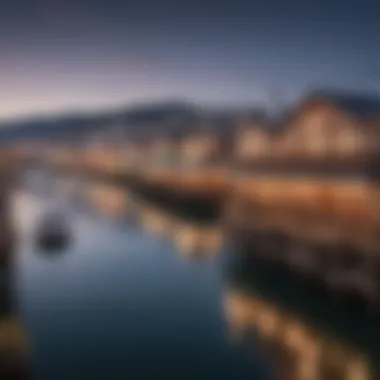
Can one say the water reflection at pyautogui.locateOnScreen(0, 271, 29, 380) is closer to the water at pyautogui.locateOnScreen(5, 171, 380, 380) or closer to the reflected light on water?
the water at pyautogui.locateOnScreen(5, 171, 380, 380)

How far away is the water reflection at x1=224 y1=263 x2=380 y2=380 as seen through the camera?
10.8 feet

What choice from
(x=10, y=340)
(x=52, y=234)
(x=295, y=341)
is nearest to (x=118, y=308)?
(x=10, y=340)

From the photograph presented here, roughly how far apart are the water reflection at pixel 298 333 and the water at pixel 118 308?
138 mm

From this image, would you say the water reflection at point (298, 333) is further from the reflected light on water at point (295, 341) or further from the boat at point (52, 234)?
the boat at point (52, 234)

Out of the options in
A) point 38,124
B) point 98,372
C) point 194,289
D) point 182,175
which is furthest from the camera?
point 194,289

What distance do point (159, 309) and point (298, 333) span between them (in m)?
1.10

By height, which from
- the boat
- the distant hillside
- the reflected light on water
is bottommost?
the reflected light on water

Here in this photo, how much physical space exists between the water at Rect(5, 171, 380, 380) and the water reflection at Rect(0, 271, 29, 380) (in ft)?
0.13

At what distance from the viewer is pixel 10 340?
3.43m

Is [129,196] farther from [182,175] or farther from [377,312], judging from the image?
[377,312]

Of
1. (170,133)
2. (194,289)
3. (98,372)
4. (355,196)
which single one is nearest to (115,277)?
(194,289)

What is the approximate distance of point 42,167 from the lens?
12.6ft

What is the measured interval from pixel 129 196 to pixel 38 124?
140 cm

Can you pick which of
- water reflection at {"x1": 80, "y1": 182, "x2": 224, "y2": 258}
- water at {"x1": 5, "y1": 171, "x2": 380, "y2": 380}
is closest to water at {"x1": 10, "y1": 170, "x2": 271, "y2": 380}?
water at {"x1": 5, "y1": 171, "x2": 380, "y2": 380}
